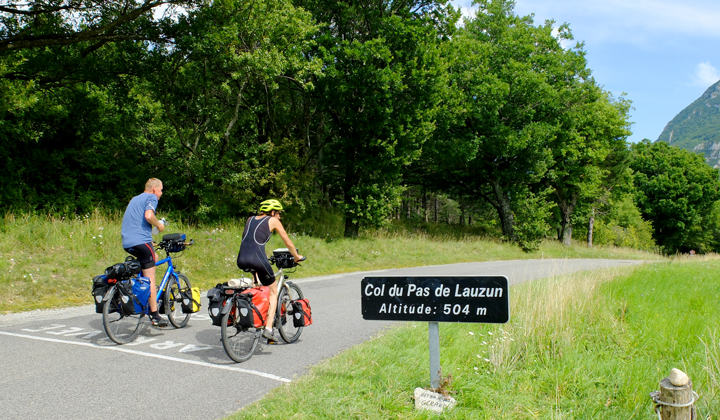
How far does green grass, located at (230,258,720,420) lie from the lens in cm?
389

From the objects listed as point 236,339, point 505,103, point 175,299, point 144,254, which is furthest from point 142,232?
point 505,103

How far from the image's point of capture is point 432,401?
3.84 meters

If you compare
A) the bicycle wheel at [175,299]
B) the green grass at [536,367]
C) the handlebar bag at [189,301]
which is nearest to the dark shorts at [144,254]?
the bicycle wheel at [175,299]

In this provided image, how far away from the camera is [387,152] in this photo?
18156 millimetres

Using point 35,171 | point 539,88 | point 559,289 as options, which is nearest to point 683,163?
point 539,88

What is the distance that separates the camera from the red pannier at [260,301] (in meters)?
5.27

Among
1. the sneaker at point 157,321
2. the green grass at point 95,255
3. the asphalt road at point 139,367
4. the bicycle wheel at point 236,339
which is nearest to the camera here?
the asphalt road at point 139,367

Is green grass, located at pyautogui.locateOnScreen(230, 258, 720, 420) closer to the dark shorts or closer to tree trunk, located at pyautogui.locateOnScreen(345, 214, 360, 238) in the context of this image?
the dark shorts

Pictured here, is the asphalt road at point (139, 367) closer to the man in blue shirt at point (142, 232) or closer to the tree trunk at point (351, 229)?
the man in blue shirt at point (142, 232)

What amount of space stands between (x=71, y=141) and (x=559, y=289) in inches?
716

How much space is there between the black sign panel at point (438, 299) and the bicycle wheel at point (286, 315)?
85.0 inches

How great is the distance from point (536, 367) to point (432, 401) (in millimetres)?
1639

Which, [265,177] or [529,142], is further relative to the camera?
[529,142]

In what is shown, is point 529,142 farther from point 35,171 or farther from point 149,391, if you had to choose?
point 149,391
